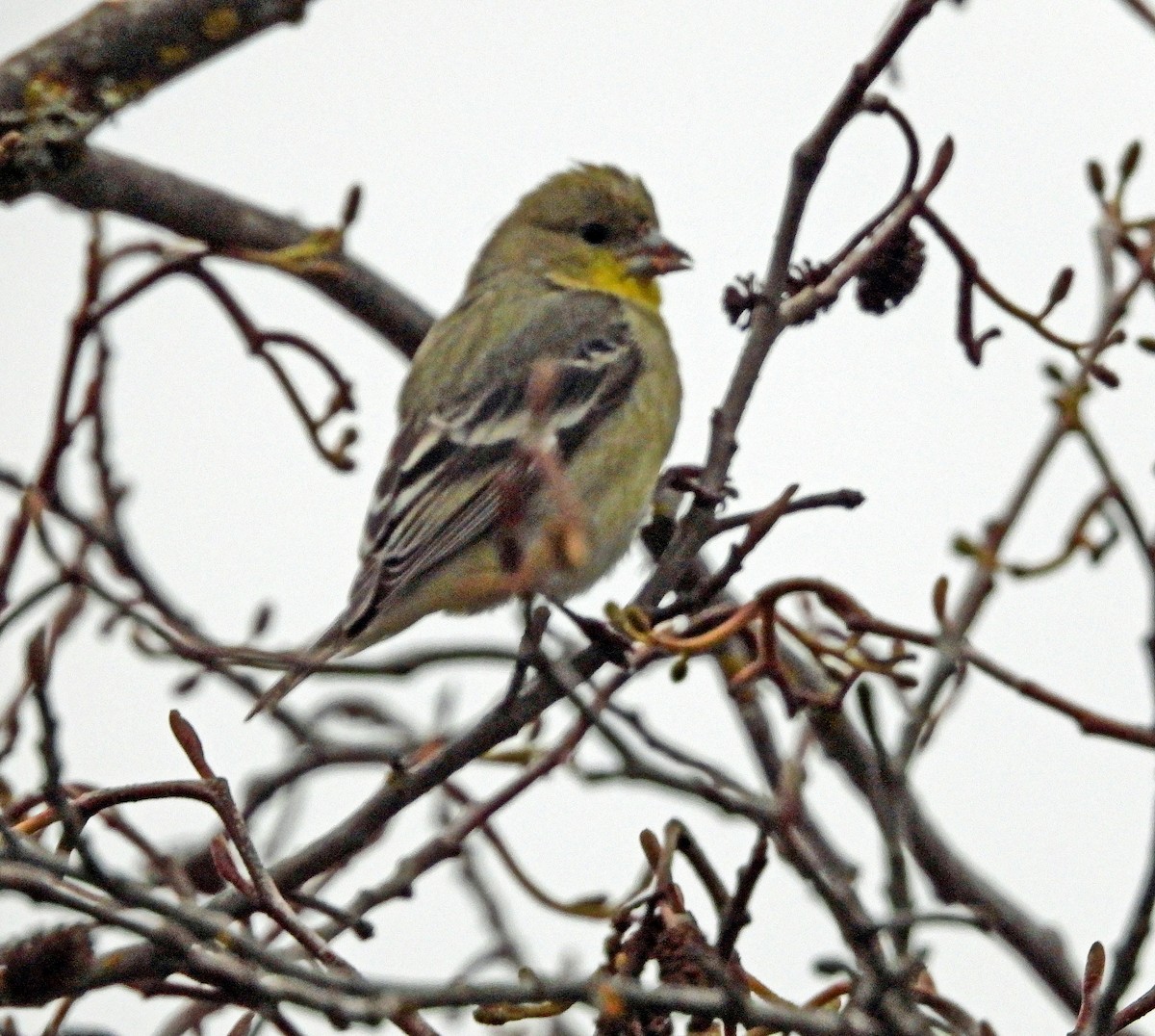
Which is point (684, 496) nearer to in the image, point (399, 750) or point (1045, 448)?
point (399, 750)

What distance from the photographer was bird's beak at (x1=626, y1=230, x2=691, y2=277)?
6211 mm

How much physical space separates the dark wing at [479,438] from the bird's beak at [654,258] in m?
0.25

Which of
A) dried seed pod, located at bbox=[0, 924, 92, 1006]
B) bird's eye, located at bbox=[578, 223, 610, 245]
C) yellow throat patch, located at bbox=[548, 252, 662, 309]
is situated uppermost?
bird's eye, located at bbox=[578, 223, 610, 245]

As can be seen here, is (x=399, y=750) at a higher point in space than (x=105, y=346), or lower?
lower

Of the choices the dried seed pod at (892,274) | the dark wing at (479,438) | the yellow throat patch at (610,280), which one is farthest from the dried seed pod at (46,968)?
the yellow throat patch at (610,280)

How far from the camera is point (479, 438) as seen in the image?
214 inches

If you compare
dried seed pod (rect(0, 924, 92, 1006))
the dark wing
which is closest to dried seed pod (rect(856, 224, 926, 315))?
the dark wing

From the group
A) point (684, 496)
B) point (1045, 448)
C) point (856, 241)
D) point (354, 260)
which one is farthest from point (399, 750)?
point (354, 260)

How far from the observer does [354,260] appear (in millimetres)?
5844

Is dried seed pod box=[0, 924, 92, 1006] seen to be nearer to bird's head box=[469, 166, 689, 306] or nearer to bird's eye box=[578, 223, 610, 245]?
bird's head box=[469, 166, 689, 306]

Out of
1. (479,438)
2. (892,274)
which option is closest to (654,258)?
(479,438)

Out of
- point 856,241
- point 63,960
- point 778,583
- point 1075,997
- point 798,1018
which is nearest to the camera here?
point 798,1018

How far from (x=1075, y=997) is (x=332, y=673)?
2106mm

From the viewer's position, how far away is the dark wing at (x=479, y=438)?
5008mm
